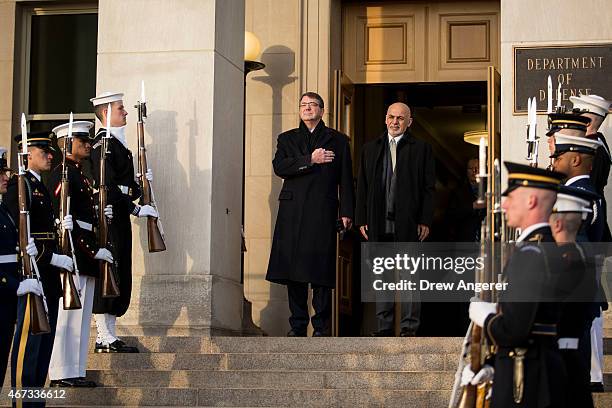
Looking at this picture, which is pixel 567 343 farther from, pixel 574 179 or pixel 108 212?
pixel 108 212

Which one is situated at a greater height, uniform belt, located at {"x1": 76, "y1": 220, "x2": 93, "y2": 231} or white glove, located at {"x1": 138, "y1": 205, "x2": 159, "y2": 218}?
white glove, located at {"x1": 138, "y1": 205, "x2": 159, "y2": 218}

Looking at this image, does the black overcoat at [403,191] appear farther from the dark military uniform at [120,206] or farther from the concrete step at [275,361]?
the dark military uniform at [120,206]

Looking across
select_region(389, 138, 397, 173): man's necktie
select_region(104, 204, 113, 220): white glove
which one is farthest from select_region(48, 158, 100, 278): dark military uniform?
select_region(389, 138, 397, 173): man's necktie

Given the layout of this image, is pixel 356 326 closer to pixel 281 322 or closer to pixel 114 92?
pixel 281 322

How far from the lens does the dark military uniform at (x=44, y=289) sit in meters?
9.75

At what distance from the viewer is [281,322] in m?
14.8

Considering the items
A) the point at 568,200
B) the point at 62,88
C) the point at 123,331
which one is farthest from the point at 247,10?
the point at 568,200

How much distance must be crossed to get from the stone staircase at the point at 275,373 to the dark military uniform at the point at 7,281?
0.65 m

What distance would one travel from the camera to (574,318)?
23.6ft

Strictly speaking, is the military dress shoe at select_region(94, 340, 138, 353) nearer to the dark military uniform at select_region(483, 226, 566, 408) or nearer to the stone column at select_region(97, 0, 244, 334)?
the stone column at select_region(97, 0, 244, 334)

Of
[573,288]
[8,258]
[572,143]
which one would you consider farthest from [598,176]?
[8,258]

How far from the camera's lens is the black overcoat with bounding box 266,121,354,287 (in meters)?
12.3

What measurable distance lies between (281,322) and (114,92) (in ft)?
12.0

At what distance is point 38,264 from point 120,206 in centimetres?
161
